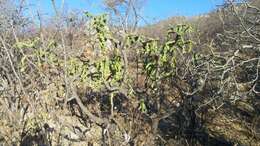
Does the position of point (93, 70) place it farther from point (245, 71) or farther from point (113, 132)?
point (245, 71)

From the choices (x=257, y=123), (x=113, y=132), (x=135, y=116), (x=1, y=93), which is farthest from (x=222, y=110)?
(x=1, y=93)

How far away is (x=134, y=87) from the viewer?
9734 mm

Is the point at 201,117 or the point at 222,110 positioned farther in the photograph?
the point at 222,110

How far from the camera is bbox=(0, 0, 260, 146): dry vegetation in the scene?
867 centimetres

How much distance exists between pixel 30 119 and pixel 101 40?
7.78 ft

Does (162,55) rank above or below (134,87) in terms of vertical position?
above

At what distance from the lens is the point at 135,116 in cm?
994

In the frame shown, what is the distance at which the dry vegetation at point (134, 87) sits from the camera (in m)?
8.67

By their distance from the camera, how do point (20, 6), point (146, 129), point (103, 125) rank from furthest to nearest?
1. point (20, 6)
2. point (146, 129)
3. point (103, 125)

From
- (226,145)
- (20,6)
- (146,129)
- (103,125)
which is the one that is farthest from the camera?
(20,6)

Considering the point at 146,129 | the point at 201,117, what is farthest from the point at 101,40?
the point at 201,117

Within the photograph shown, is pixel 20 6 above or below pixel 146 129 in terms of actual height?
above

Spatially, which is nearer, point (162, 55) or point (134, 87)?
point (162, 55)

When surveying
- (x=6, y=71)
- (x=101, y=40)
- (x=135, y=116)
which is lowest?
(x=135, y=116)
